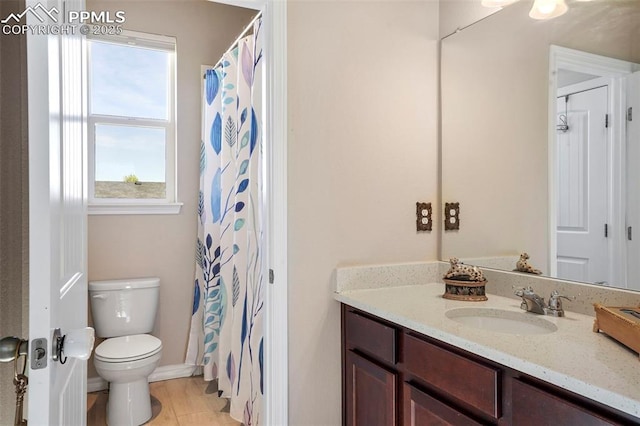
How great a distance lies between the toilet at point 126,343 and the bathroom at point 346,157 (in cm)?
110

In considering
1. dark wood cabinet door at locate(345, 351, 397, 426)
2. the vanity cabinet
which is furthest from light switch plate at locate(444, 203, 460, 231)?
dark wood cabinet door at locate(345, 351, 397, 426)

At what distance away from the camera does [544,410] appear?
3.06ft

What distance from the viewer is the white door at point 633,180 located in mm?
1252

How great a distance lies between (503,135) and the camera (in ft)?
5.68

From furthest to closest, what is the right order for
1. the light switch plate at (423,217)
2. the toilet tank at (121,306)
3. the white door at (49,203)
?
1. the toilet tank at (121,306)
2. the light switch plate at (423,217)
3. the white door at (49,203)

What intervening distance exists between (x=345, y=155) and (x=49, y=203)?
1213 mm

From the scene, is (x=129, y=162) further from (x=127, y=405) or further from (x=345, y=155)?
(x=345, y=155)

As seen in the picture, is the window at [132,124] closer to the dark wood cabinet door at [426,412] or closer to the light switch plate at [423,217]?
the light switch plate at [423,217]

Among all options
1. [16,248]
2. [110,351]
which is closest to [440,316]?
[16,248]

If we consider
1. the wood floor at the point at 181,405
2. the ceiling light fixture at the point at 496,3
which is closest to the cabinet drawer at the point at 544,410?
the ceiling light fixture at the point at 496,3

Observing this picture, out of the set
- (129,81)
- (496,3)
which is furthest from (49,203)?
(129,81)

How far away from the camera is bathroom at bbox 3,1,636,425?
1.67 metres

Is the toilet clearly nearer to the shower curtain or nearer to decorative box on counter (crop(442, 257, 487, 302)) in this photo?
the shower curtain

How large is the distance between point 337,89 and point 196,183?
5.28ft
